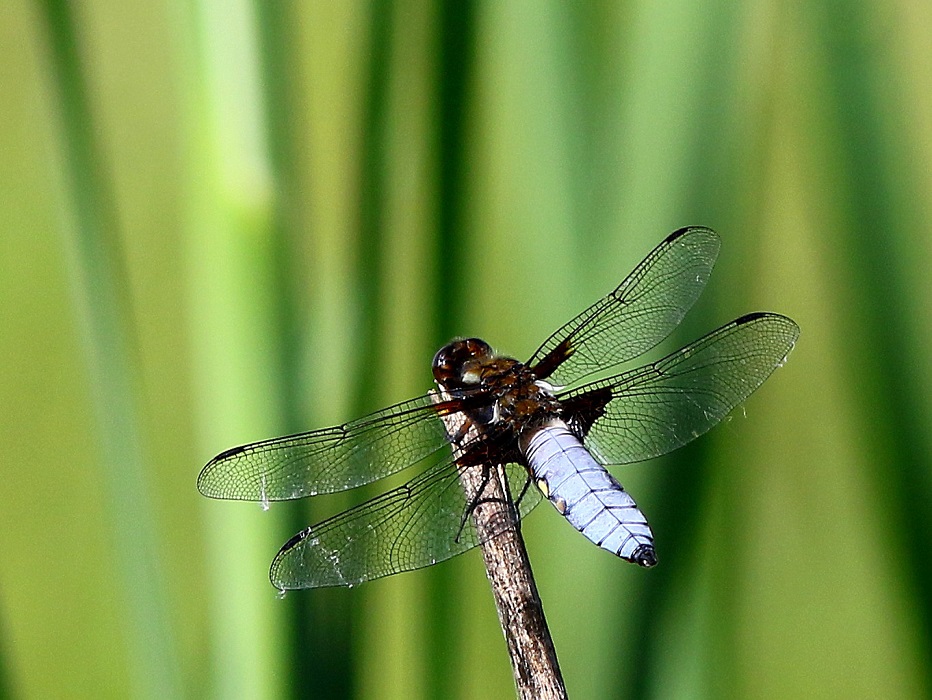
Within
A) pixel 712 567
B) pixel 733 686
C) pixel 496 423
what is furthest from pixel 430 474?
pixel 733 686

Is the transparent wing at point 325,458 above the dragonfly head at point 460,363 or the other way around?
the other way around

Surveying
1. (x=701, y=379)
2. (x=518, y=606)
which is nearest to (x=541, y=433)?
(x=701, y=379)

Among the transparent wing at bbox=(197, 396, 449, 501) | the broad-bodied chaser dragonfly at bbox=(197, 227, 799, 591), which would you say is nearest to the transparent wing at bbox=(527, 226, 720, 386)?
Answer: the broad-bodied chaser dragonfly at bbox=(197, 227, 799, 591)

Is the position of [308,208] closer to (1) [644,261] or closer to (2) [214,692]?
(1) [644,261]

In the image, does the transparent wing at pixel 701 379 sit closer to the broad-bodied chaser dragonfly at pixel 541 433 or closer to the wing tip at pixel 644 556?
the broad-bodied chaser dragonfly at pixel 541 433

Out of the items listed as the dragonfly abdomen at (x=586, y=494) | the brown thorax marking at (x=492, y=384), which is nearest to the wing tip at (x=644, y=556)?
the dragonfly abdomen at (x=586, y=494)

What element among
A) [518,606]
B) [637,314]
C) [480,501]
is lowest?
[518,606]

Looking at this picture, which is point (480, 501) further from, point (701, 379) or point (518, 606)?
point (701, 379)
